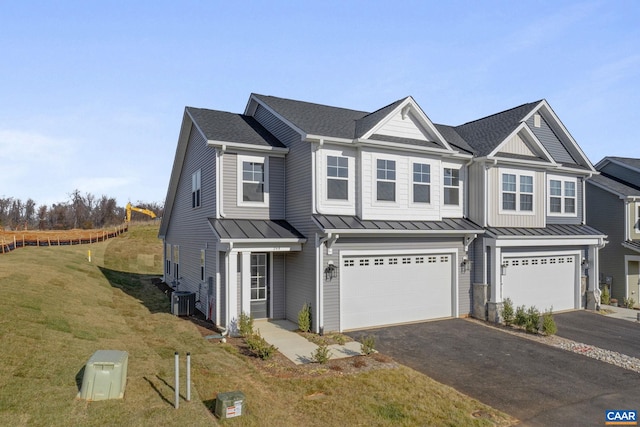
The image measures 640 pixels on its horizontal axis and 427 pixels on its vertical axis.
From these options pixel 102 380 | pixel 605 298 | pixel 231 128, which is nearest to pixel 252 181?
pixel 231 128

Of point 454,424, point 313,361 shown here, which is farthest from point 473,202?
point 454,424

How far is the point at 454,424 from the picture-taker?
714 centimetres

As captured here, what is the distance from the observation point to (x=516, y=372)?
32.9ft

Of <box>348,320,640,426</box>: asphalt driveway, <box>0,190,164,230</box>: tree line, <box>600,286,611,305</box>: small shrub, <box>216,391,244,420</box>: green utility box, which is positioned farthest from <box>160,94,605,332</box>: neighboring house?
<box>0,190,164,230</box>: tree line

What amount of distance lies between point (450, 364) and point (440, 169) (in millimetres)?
7806

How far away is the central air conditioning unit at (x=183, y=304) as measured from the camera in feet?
50.3

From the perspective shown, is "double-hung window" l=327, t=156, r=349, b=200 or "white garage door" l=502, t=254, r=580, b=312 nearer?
"double-hung window" l=327, t=156, r=349, b=200

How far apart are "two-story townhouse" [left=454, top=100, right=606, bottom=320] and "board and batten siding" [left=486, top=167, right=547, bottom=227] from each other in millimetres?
41

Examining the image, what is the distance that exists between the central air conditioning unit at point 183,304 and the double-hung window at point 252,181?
4.47 metres

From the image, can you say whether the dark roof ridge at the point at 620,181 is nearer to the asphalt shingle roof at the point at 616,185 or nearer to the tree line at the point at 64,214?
the asphalt shingle roof at the point at 616,185

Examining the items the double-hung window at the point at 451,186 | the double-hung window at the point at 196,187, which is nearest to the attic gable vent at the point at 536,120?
the double-hung window at the point at 451,186

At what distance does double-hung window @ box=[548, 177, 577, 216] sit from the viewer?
60.2ft

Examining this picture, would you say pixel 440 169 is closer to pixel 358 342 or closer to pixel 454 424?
pixel 358 342

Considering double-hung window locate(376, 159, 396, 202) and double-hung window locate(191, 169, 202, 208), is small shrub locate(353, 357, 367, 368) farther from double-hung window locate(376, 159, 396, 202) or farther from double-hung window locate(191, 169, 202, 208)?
double-hung window locate(191, 169, 202, 208)
